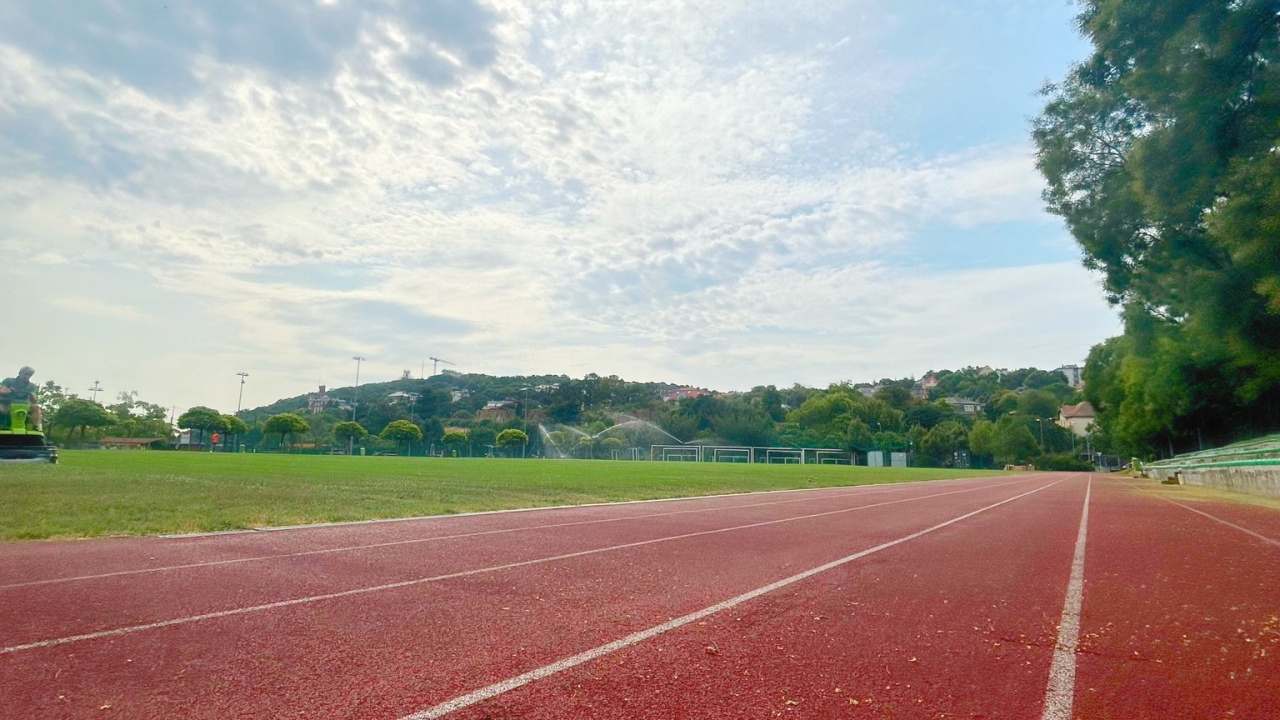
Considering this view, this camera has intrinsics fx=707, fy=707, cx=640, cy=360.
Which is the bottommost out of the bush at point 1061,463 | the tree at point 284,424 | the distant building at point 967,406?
the bush at point 1061,463

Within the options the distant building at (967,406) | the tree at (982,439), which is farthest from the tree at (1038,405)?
the tree at (982,439)

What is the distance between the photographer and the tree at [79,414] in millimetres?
63156

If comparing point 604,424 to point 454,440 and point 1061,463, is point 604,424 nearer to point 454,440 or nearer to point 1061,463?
point 454,440

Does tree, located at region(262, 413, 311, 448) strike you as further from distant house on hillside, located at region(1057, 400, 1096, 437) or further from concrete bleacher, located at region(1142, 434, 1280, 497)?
distant house on hillside, located at region(1057, 400, 1096, 437)

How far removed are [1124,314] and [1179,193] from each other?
18.7m

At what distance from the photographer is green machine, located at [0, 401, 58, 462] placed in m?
23.2

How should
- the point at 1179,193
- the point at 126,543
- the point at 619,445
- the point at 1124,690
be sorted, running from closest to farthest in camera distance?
the point at 1124,690 < the point at 126,543 < the point at 1179,193 < the point at 619,445

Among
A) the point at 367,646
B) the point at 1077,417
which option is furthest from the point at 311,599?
the point at 1077,417

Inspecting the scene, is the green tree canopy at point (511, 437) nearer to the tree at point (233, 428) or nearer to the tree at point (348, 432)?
the tree at point (348, 432)

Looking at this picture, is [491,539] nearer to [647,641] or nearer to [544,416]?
[647,641]

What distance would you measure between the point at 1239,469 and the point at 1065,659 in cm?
2696

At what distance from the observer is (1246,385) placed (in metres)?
32.1

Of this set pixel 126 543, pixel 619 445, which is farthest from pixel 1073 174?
pixel 619 445

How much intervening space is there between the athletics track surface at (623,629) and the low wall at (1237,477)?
14929 mm
